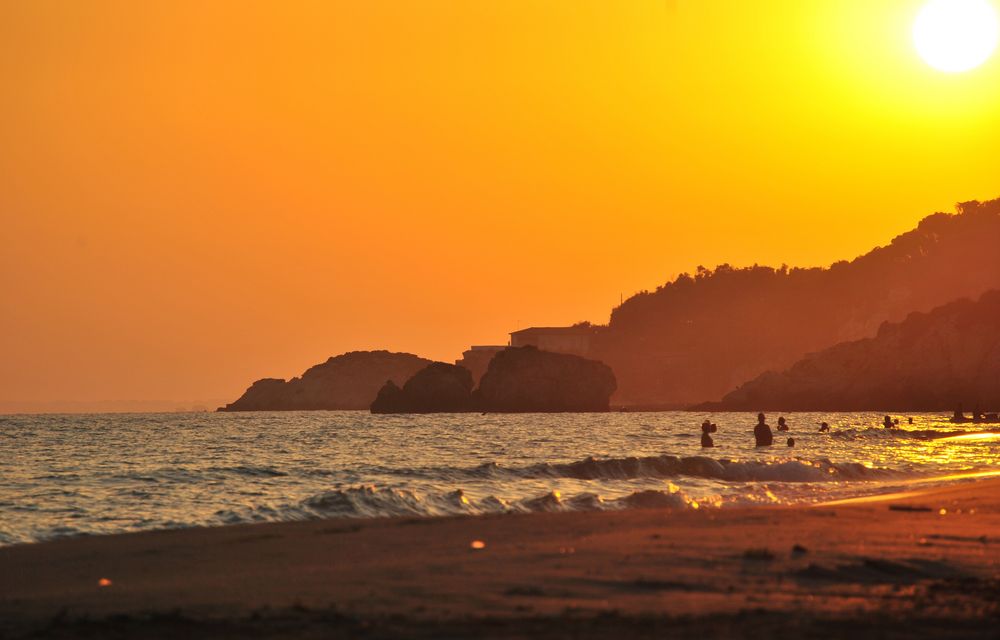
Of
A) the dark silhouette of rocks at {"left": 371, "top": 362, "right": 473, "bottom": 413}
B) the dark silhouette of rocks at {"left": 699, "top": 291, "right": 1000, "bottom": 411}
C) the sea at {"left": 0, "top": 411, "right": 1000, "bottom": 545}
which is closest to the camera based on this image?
the sea at {"left": 0, "top": 411, "right": 1000, "bottom": 545}

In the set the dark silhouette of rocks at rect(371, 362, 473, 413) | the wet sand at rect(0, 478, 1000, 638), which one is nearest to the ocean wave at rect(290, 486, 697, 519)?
the wet sand at rect(0, 478, 1000, 638)

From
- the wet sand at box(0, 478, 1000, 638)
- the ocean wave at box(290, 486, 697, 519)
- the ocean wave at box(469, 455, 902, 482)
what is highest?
the ocean wave at box(469, 455, 902, 482)

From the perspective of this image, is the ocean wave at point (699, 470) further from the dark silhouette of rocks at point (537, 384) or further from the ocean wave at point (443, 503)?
the dark silhouette of rocks at point (537, 384)

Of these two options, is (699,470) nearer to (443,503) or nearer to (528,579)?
(443,503)

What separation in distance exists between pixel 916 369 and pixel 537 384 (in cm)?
5520

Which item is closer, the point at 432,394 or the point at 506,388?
the point at 432,394

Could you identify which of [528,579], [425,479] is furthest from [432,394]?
[528,579]

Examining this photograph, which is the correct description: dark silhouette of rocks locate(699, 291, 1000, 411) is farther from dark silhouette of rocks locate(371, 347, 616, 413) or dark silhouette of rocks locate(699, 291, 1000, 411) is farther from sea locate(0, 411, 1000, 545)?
sea locate(0, 411, 1000, 545)

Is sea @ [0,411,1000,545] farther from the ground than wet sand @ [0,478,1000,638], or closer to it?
farther from the ground

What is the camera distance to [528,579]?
13.8 metres

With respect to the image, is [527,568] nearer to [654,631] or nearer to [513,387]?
[654,631]

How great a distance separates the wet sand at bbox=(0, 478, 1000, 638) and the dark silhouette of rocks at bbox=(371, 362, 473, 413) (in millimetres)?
161877

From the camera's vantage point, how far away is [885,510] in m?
22.3

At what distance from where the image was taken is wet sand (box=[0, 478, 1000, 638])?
36.1ft
